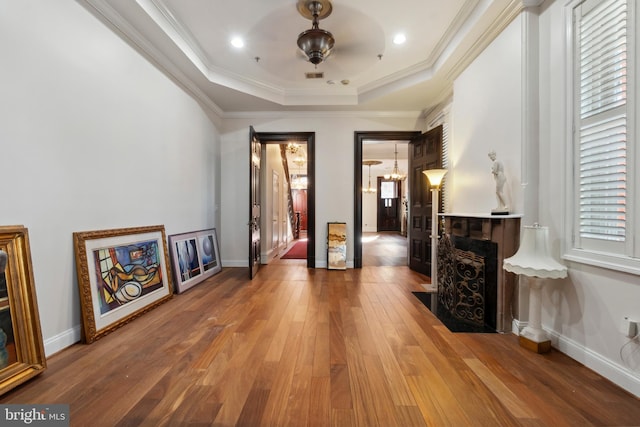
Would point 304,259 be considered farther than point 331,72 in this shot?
Yes

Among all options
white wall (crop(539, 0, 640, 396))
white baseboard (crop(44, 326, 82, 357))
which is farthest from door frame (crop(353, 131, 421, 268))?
white baseboard (crop(44, 326, 82, 357))

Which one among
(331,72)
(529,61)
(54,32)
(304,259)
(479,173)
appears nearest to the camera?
(54,32)

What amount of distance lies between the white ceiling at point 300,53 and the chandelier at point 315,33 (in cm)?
10

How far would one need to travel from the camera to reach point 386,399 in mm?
1487

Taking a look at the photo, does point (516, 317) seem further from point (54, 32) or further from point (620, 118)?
point (54, 32)

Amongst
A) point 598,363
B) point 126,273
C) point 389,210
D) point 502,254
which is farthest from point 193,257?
point 389,210

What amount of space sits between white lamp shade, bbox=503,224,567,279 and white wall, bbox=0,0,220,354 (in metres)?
3.59

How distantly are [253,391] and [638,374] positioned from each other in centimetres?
232

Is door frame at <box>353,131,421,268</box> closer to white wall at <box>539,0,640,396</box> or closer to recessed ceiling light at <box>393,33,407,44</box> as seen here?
recessed ceiling light at <box>393,33,407,44</box>

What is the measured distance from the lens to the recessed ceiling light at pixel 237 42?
3.06 m

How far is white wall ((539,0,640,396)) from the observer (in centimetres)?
160

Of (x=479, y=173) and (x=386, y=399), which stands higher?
(x=479, y=173)

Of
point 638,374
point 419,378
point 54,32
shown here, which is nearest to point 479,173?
point 638,374

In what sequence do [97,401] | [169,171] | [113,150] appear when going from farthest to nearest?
[169,171]
[113,150]
[97,401]
